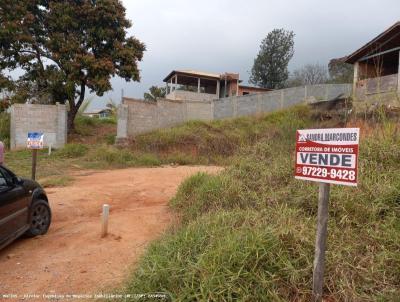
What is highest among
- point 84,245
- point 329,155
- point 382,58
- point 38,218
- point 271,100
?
point 382,58

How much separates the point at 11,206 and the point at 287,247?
341cm

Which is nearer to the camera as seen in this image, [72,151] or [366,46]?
[72,151]

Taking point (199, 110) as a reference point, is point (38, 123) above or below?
below

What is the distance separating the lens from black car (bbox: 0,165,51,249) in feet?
13.5

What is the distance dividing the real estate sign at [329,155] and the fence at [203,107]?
14257mm

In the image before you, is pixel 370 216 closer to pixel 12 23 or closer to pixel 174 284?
pixel 174 284

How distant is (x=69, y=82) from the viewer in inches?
660

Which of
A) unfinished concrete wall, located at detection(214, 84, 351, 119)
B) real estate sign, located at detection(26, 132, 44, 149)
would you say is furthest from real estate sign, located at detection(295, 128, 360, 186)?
unfinished concrete wall, located at detection(214, 84, 351, 119)

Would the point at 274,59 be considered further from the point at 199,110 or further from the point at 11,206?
the point at 11,206

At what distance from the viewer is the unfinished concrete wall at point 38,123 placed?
51.2 feet

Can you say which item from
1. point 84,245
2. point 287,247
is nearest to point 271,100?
point 84,245

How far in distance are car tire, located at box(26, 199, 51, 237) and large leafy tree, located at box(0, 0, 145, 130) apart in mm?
12817

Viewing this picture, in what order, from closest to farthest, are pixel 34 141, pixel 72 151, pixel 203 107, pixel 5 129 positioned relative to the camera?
pixel 34 141 < pixel 72 151 < pixel 5 129 < pixel 203 107

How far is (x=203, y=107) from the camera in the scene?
19656mm
